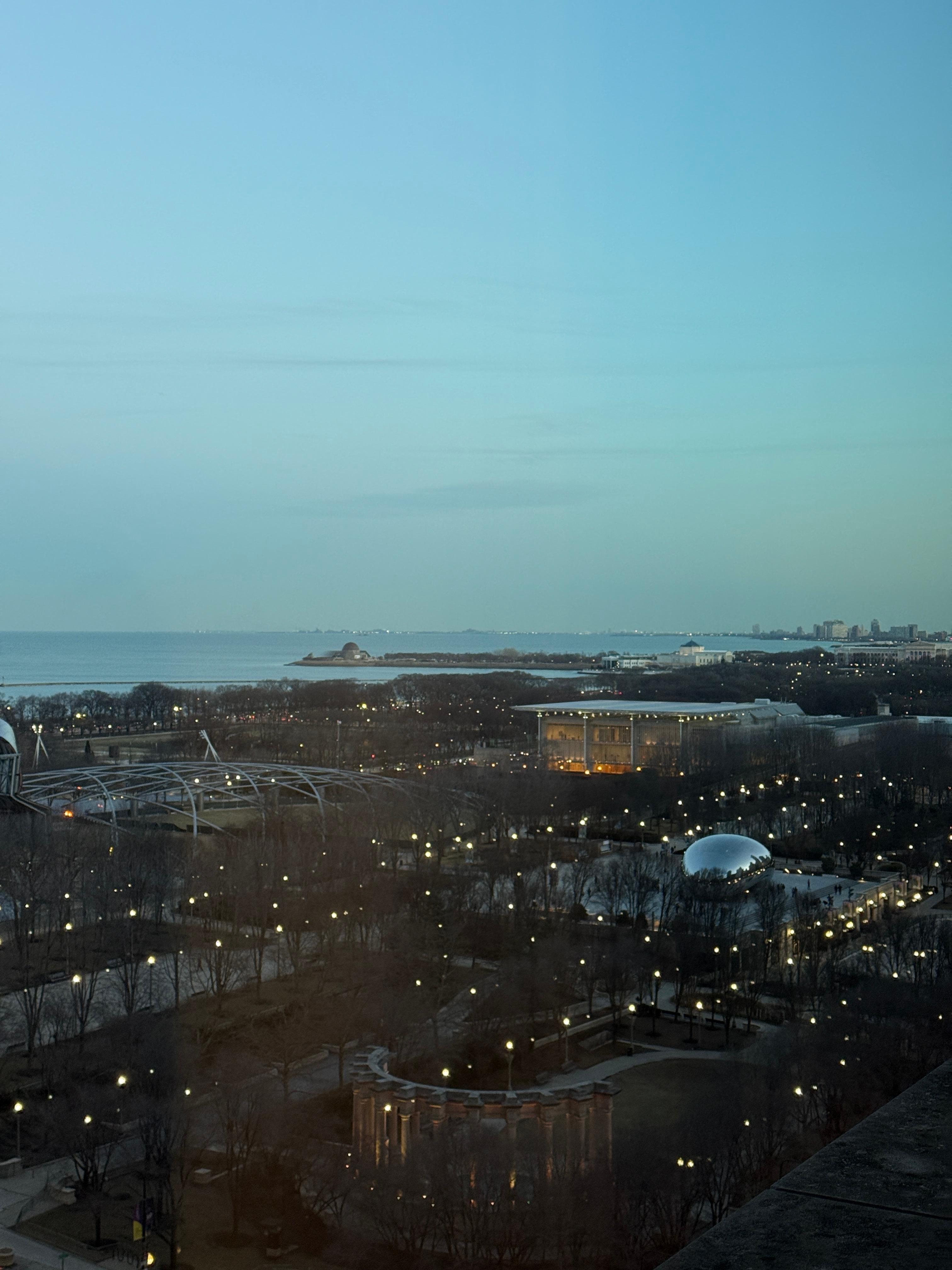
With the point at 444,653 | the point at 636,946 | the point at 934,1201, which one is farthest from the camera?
the point at 444,653

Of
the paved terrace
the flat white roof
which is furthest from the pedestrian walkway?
the flat white roof

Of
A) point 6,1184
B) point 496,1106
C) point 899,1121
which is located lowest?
point 6,1184

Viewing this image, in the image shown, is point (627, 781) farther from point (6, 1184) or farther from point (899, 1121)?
point (899, 1121)

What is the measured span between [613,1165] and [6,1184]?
700cm

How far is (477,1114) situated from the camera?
14281 millimetres

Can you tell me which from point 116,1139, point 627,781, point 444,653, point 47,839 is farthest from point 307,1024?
point 444,653

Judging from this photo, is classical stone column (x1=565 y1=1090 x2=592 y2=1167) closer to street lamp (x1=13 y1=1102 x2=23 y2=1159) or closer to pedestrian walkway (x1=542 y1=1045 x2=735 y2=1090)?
pedestrian walkway (x1=542 y1=1045 x2=735 y2=1090)

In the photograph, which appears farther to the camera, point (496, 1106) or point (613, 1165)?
point (496, 1106)

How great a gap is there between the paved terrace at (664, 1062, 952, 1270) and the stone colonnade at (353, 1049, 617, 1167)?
12626mm

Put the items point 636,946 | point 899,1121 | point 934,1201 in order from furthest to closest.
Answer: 1. point 636,946
2. point 899,1121
3. point 934,1201

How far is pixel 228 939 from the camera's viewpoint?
21938 mm

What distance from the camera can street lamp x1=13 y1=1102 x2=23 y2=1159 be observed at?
14859 millimetres

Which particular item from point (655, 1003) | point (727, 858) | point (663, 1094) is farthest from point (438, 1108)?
point (727, 858)

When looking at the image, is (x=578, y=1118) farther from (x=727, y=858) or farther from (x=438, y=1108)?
(x=727, y=858)
